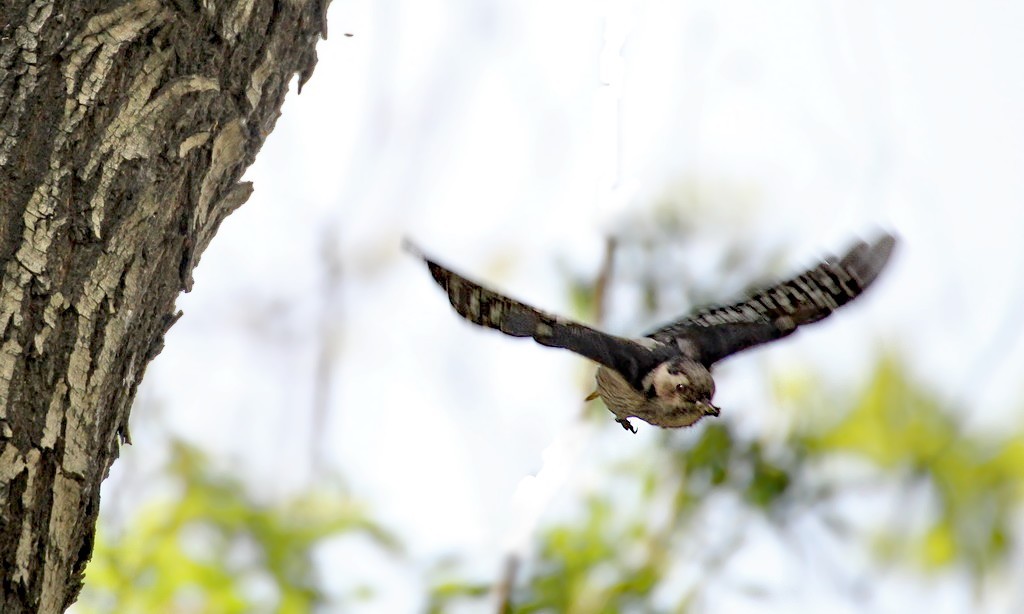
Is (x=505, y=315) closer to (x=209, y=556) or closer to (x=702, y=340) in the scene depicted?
(x=702, y=340)

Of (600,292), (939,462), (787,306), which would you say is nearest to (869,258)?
(787,306)

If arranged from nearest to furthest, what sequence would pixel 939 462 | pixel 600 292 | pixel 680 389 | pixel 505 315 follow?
pixel 505 315 < pixel 680 389 < pixel 600 292 < pixel 939 462

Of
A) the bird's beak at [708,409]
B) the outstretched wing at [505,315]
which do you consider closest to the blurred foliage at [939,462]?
the bird's beak at [708,409]

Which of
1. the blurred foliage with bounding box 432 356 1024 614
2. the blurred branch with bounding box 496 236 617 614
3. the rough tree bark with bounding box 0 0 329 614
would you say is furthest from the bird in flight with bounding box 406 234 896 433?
the blurred foliage with bounding box 432 356 1024 614

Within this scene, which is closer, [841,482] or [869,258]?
[869,258]

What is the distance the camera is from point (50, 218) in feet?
6.96

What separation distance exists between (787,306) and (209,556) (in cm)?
285

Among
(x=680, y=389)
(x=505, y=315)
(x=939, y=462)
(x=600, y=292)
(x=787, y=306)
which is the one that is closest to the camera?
(x=505, y=315)

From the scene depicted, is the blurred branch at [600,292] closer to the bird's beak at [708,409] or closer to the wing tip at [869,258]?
the bird's beak at [708,409]

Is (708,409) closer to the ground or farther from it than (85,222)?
closer to the ground

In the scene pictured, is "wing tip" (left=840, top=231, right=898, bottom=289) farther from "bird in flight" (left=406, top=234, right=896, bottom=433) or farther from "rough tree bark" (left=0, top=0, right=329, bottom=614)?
"rough tree bark" (left=0, top=0, right=329, bottom=614)

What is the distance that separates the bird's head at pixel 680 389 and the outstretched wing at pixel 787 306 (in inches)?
5.7

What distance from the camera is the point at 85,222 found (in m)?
2.16

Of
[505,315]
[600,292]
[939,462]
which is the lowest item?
[505,315]
